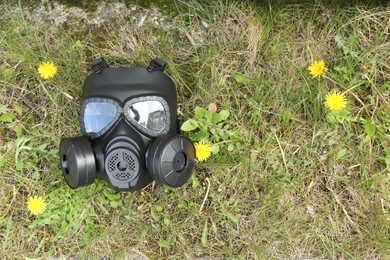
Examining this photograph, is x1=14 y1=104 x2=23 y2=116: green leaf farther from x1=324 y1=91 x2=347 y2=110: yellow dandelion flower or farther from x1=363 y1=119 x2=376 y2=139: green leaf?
x1=363 y1=119 x2=376 y2=139: green leaf

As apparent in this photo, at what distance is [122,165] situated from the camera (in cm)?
245

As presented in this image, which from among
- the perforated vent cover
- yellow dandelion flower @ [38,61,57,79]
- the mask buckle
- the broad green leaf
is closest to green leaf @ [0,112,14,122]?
yellow dandelion flower @ [38,61,57,79]

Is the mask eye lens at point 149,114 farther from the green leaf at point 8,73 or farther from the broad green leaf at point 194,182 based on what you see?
the green leaf at point 8,73

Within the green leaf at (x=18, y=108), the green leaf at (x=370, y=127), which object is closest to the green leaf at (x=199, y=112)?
the green leaf at (x=370, y=127)

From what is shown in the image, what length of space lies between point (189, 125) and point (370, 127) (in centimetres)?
104

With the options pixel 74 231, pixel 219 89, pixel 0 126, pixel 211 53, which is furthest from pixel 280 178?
pixel 0 126

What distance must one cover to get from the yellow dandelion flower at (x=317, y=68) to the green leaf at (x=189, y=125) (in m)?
0.72

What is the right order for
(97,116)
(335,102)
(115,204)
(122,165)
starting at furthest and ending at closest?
(115,204)
(335,102)
(97,116)
(122,165)

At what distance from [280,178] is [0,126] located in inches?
66.4

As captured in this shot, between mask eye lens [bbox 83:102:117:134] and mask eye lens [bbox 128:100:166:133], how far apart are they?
0.34ft

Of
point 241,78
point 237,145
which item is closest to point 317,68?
point 241,78

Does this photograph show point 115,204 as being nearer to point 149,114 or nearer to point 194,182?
point 194,182

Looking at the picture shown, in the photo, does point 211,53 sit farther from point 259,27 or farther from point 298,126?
point 298,126

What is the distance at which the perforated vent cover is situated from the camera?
245 cm
